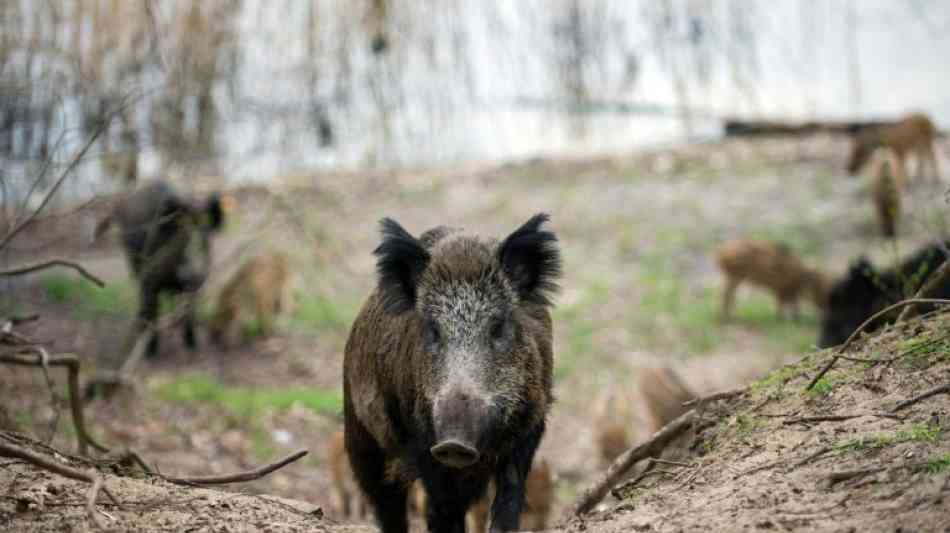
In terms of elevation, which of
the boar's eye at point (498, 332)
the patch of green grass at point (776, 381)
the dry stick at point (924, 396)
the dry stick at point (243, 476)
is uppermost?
the boar's eye at point (498, 332)

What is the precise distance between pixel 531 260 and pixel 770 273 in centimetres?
1089

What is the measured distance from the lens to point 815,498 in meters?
A: 3.66

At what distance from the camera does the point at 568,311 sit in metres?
15.0

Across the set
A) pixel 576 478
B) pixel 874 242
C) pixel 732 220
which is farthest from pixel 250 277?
pixel 874 242

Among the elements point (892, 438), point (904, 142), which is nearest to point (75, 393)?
point (892, 438)

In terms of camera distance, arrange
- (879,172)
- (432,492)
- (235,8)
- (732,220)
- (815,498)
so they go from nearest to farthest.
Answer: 1. (815,498)
2. (432,492)
3. (235,8)
4. (879,172)
5. (732,220)

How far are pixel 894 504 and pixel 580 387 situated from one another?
9487 millimetres

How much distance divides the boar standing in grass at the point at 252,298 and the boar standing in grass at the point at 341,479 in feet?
17.9

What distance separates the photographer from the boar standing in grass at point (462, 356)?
15.3ft

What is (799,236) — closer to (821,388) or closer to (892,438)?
(821,388)

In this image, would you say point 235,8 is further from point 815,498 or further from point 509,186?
point 509,186

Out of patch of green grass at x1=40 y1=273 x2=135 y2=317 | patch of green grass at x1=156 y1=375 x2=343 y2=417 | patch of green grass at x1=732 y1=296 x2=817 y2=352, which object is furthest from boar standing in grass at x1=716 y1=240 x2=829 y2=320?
patch of green grass at x1=40 y1=273 x2=135 y2=317

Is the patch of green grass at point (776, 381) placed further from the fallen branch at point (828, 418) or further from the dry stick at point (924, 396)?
the dry stick at point (924, 396)

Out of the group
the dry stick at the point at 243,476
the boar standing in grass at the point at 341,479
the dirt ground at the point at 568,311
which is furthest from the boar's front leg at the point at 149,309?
the dry stick at the point at 243,476
